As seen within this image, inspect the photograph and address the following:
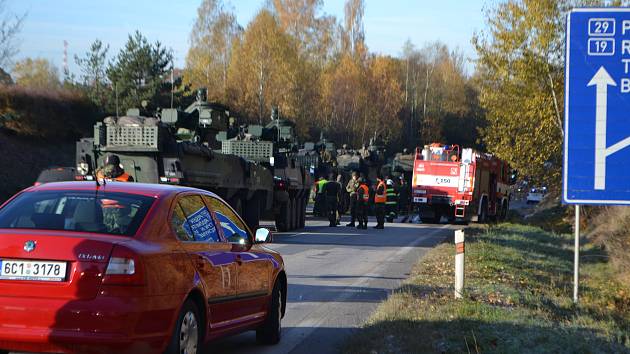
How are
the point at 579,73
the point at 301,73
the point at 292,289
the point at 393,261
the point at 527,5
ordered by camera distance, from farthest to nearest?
the point at 301,73
the point at 527,5
the point at 393,261
the point at 292,289
the point at 579,73

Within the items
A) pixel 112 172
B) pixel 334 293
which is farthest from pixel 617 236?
pixel 112 172

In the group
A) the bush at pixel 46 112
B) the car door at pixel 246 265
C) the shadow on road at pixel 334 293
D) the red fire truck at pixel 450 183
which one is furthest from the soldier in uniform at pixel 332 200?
the car door at pixel 246 265

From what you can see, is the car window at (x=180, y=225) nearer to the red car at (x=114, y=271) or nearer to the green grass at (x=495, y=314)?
the red car at (x=114, y=271)

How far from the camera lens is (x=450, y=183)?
110 ft

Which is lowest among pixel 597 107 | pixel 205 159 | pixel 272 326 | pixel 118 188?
pixel 272 326

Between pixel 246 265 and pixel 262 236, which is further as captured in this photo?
pixel 262 236

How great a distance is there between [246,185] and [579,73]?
43.4 ft

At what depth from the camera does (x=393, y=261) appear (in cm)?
1748

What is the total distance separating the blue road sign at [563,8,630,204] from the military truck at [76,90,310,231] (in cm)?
1017

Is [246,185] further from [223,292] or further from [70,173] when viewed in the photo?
[223,292]

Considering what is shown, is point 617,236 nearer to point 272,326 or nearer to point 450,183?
point 450,183

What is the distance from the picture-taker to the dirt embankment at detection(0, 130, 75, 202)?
3338cm

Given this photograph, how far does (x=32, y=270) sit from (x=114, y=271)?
539 millimetres

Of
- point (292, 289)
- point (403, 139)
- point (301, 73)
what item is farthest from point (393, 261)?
point (403, 139)
